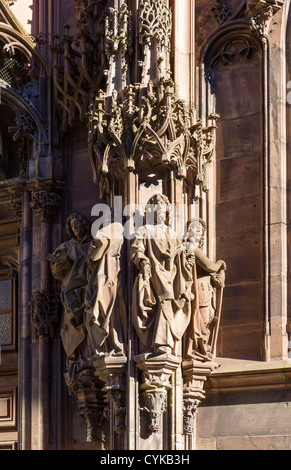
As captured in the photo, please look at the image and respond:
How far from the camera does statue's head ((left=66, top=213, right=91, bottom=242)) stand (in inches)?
736

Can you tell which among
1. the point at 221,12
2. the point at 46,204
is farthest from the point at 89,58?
the point at 46,204

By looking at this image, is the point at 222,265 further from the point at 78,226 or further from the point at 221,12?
the point at 221,12

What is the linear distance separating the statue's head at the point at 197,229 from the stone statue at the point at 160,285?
0.40 metres

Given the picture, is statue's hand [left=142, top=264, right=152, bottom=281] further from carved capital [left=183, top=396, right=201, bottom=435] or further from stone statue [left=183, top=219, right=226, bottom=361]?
carved capital [left=183, top=396, right=201, bottom=435]

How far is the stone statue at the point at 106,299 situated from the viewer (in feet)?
58.2

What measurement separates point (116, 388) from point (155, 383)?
19.2 inches

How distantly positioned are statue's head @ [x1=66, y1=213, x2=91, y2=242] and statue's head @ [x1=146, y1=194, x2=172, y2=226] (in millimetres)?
1094

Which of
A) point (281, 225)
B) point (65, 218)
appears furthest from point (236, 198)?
point (65, 218)

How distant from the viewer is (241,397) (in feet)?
59.3

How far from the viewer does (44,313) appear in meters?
19.0

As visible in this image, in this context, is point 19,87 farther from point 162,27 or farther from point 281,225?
point 281,225

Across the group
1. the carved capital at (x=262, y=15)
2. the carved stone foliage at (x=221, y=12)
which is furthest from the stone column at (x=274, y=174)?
the carved stone foliage at (x=221, y=12)
